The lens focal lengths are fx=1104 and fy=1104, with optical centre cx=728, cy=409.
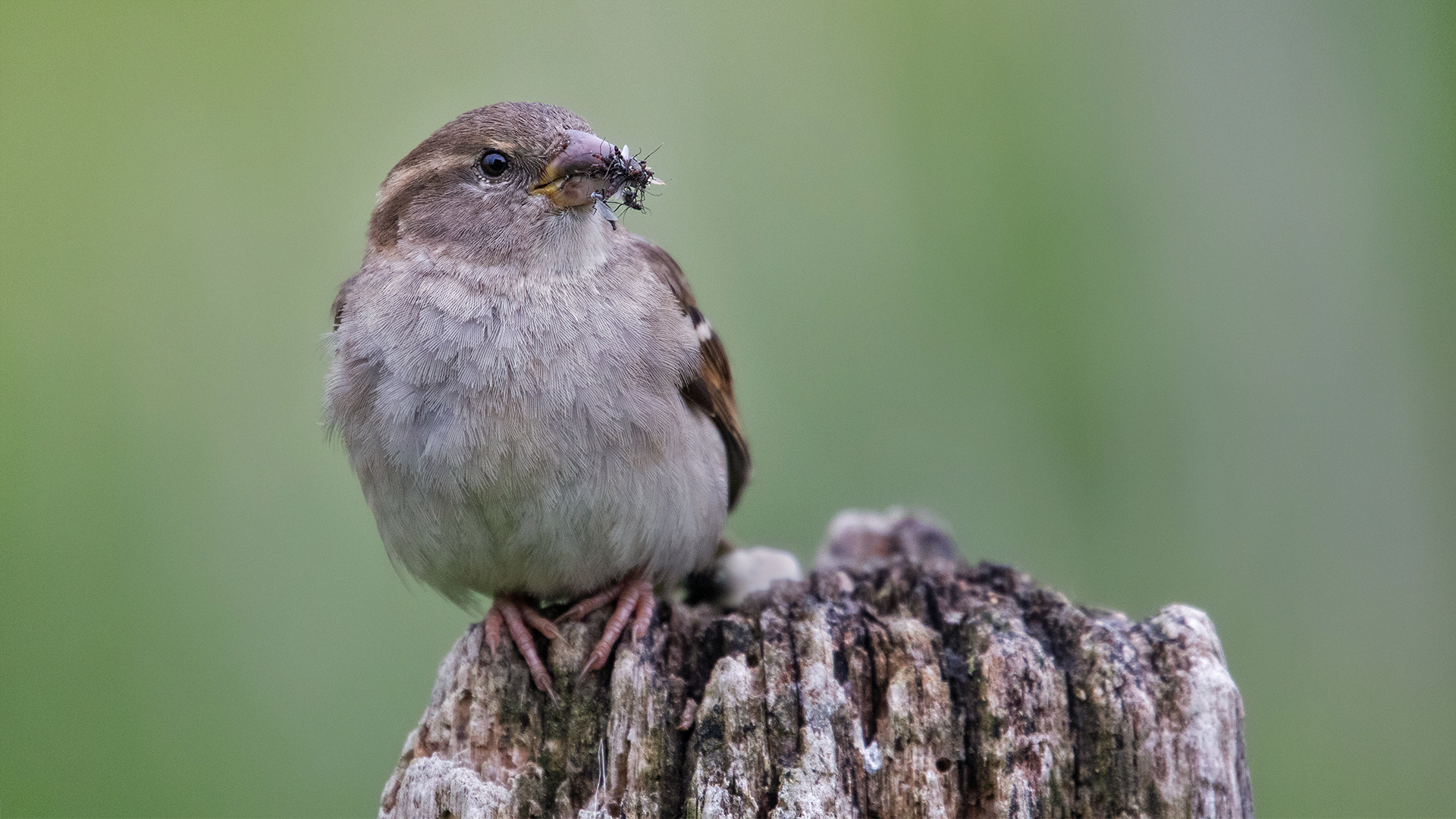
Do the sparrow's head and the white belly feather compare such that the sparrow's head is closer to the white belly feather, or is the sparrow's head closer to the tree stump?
the white belly feather

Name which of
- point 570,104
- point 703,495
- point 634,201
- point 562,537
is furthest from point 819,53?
point 562,537

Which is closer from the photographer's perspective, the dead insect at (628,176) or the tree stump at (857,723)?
the tree stump at (857,723)

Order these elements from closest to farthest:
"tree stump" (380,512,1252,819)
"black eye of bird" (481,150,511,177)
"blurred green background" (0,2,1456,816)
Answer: "tree stump" (380,512,1252,819) < "black eye of bird" (481,150,511,177) < "blurred green background" (0,2,1456,816)

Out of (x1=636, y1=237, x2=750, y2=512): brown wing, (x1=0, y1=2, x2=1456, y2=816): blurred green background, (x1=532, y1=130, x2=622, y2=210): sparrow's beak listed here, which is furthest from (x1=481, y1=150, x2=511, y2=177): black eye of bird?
(x1=0, y1=2, x2=1456, y2=816): blurred green background

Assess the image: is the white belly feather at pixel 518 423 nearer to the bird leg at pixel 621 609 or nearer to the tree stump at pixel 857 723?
the bird leg at pixel 621 609

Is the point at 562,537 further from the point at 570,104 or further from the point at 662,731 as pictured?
the point at 570,104

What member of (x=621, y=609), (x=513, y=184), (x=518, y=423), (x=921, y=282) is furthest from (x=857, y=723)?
(x=921, y=282)

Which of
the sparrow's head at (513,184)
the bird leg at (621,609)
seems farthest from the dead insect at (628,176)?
the bird leg at (621,609)
